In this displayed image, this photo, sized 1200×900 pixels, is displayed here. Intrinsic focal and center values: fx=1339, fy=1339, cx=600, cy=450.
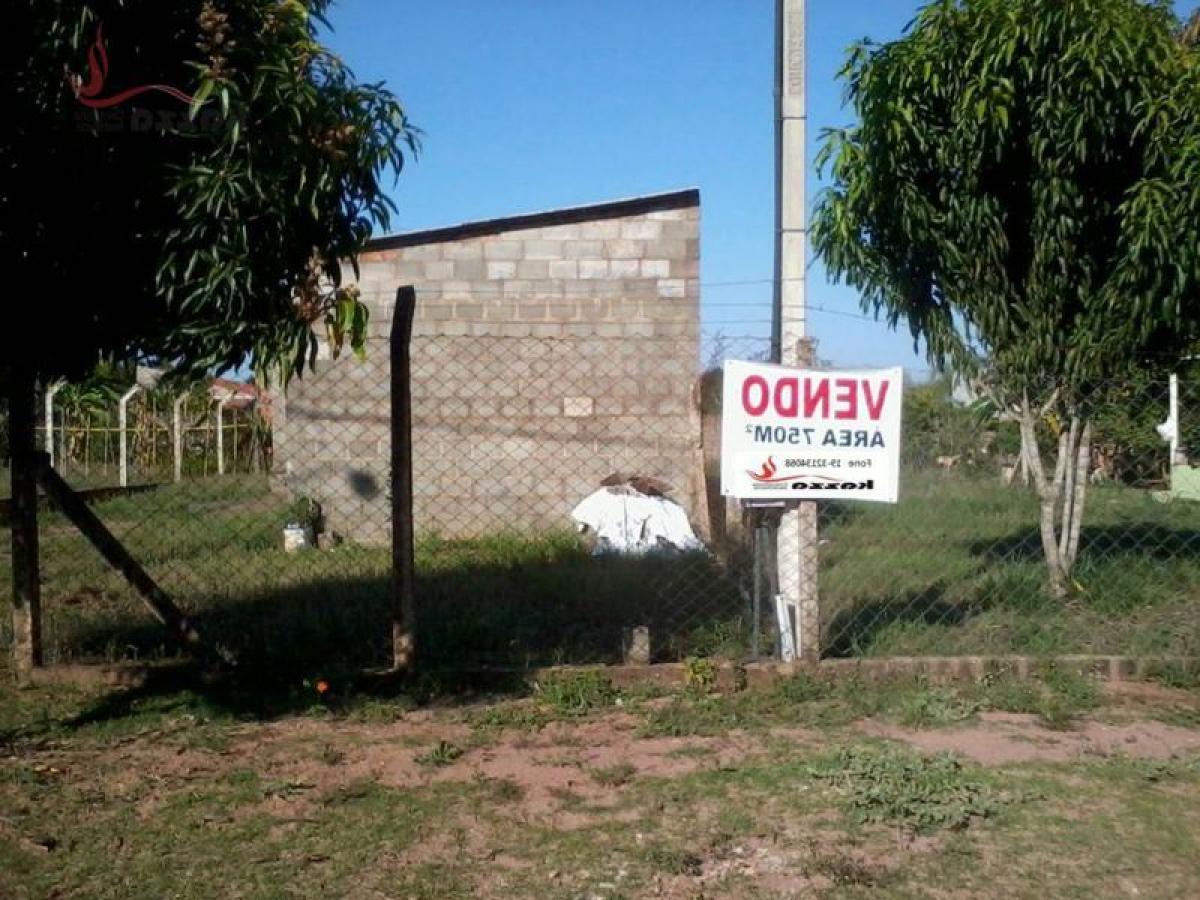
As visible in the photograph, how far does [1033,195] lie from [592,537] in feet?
17.1

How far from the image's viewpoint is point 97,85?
4.90 metres

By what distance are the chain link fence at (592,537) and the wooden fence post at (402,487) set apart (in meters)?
0.30

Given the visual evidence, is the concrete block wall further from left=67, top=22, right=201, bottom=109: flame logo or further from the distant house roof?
the distant house roof

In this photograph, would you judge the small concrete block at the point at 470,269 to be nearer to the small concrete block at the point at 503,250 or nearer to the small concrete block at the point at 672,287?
the small concrete block at the point at 503,250

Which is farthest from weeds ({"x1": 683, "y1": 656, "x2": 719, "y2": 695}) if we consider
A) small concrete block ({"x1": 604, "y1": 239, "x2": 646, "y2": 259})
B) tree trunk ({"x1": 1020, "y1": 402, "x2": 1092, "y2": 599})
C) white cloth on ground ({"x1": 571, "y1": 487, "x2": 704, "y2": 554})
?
small concrete block ({"x1": 604, "y1": 239, "x2": 646, "y2": 259})

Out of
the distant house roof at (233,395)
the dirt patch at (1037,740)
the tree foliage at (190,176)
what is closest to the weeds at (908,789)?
the dirt patch at (1037,740)

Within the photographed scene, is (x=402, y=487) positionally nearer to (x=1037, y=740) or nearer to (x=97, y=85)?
(x=97, y=85)

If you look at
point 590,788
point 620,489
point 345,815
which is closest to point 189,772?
point 345,815

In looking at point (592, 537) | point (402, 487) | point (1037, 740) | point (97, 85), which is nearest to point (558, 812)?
point (402, 487)

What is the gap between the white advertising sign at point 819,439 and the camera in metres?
6.25

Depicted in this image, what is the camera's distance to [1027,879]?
435cm

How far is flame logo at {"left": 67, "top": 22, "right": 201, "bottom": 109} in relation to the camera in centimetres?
483

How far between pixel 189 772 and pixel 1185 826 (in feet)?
12.2

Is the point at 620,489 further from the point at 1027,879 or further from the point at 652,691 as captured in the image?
the point at 1027,879
